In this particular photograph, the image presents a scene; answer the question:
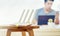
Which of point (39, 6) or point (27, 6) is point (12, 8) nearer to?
point (27, 6)

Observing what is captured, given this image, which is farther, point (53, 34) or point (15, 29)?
point (53, 34)

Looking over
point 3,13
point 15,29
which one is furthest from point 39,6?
point 15,29

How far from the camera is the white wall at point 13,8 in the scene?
8.30ft

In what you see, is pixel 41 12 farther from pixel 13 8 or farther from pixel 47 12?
pixel 13 8

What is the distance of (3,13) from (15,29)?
93cm

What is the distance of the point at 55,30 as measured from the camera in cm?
251

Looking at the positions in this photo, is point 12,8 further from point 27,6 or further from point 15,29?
point 15,29

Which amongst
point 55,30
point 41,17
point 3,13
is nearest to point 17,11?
point 3,13

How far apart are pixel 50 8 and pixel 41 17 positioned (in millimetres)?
233

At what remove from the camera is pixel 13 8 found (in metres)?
2.54

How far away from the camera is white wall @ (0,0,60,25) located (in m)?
2.53

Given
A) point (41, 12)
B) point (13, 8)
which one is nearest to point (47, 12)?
point (41, 12)

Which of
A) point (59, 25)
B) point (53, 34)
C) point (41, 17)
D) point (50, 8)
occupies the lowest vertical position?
point (53, 34)

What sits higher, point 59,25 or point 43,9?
point 43,9
